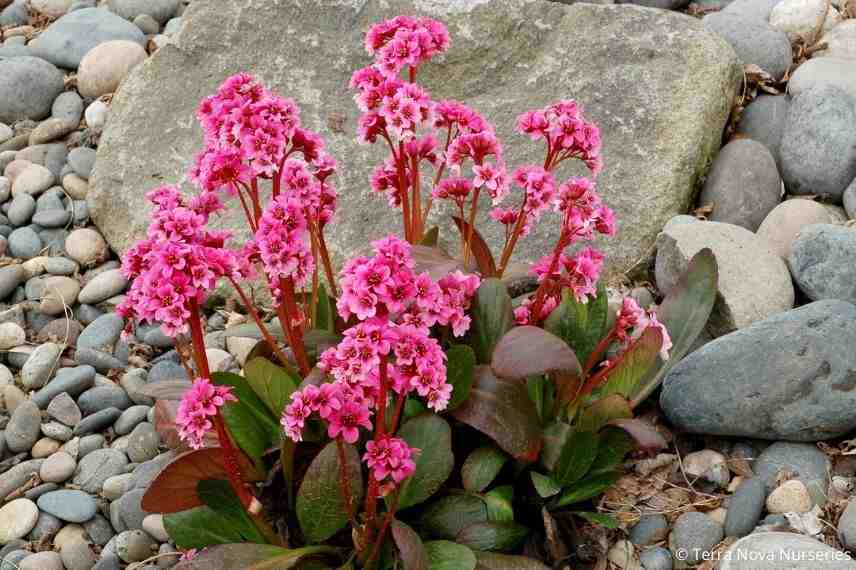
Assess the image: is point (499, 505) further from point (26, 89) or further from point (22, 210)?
point (26, 89)

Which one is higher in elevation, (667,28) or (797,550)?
(667,28)

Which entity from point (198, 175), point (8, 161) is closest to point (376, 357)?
point (198, 175)

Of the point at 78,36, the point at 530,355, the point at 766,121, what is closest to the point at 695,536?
the point at 530,355

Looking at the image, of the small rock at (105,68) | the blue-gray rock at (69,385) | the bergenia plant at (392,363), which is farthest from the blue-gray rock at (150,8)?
the bergenia plant at (392,363)

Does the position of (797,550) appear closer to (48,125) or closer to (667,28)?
(667,28)

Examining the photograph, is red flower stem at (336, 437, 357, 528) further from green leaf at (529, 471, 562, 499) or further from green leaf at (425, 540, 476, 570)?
green leaf at (529, 471, 562, 499)

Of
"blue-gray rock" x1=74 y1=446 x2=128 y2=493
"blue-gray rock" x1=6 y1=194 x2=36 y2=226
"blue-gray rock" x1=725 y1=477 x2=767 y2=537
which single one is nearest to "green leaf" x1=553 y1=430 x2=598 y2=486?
"blue-gray rock" x1=725 y1=477 x2=767 y2=537

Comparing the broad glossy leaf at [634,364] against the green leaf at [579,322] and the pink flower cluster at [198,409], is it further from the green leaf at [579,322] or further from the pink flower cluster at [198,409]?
the pink flower cluster at [198,409]
